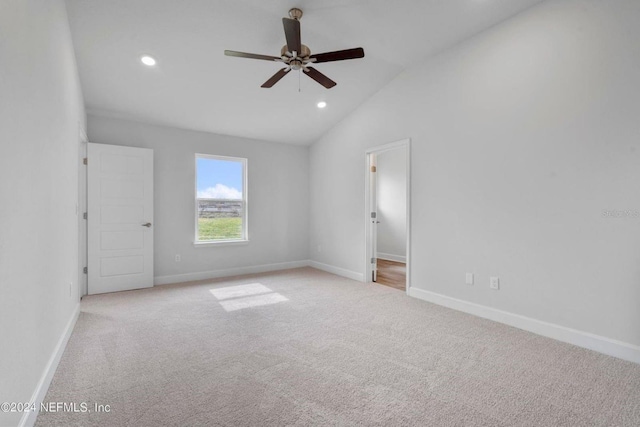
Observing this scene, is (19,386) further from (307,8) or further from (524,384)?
(307,8)

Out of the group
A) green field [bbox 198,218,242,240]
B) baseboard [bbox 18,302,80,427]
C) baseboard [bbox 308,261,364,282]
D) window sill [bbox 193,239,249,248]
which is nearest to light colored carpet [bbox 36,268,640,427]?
baseboard [bbox 18,302,80,427]

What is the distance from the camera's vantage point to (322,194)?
5875mm

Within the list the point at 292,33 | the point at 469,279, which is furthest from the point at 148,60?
the point at 469,279

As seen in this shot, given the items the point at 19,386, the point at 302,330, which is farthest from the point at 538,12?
the point at 19,386

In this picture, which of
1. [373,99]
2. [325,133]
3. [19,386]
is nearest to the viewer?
[19,386]

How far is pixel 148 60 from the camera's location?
3.38 m

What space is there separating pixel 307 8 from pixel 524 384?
3629 millimetres

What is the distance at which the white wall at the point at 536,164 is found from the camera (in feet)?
7.99

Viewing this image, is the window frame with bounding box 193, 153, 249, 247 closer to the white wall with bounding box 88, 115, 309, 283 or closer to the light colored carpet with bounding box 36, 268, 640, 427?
the white wall with bounding box 88, 115, 309, 283

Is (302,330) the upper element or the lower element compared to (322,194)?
lower

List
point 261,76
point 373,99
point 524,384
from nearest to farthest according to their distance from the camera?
1. point 524,384
2. point 261,76
3. point 373,99

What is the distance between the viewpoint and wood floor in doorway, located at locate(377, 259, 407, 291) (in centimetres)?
483

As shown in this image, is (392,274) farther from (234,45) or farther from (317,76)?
(234,45)

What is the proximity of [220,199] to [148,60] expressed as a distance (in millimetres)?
2470
